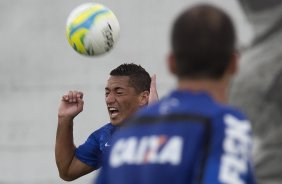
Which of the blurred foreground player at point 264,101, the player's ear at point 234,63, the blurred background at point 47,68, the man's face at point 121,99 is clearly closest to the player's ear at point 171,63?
the player's ear at point 234,63

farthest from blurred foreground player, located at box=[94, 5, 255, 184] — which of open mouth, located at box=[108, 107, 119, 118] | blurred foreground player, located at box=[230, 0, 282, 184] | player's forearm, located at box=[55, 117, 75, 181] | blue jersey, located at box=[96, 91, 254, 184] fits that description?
open mouth, located at box=[108, 107, 119, 118]

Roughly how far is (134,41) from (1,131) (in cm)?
172

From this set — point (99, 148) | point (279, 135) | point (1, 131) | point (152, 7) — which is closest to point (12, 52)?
point (1, 131)

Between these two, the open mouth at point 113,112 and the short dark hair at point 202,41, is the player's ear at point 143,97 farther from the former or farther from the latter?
the short dark hair at point 202,41

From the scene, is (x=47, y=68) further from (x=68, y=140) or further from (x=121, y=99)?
(x=68, y=140)

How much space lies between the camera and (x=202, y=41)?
265cm

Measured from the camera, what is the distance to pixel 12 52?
35.1ft

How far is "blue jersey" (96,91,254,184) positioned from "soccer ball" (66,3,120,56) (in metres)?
2.63

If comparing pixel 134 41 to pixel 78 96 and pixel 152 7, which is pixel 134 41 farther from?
pixel 78 96

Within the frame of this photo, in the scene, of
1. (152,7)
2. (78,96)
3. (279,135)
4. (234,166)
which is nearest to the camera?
(234,166)

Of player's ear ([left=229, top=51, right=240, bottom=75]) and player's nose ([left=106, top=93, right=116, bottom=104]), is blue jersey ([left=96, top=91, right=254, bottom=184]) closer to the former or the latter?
player's ear ([left=229, top=51, right=240, bottom=75])

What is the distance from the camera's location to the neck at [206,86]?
2705 mm

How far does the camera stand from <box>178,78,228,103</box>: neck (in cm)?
271

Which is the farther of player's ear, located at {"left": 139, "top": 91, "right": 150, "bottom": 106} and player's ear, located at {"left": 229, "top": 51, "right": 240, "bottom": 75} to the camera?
player's ear, located at {"left": 139, "top": 91, "right": 150, "bottom": 106}
